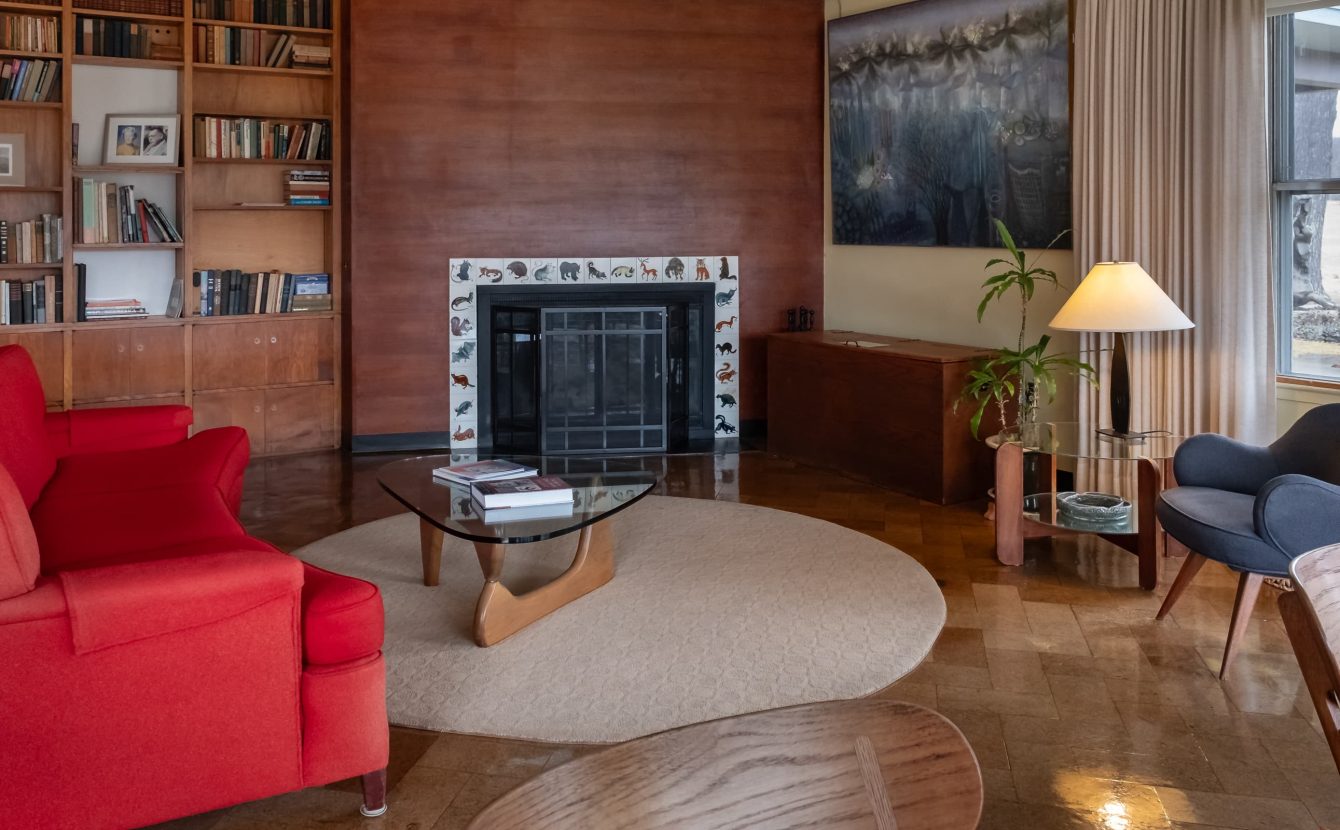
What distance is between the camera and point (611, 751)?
3.44 feet

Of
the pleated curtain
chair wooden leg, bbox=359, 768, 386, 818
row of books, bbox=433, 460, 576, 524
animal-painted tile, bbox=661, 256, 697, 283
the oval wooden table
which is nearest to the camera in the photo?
the oval wooden table

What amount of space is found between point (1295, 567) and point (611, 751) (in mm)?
1090

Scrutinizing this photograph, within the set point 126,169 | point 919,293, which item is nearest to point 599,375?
point 919,293

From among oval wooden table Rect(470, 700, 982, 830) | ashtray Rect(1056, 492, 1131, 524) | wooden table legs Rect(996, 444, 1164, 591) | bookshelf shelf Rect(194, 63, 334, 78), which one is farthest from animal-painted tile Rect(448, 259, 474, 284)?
oval wooden table Rect(470, 700, 982, 830)

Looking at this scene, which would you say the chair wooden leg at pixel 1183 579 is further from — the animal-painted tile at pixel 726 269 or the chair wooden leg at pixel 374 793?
the animal-painted tile at pixel 726 269

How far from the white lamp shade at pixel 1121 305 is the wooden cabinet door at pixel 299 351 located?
4.13 meters

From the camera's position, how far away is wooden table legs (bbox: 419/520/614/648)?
12.4ft

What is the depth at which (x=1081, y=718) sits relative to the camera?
324 cm

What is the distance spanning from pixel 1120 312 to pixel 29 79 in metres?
5.18

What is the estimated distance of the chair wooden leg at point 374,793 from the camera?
2715 mm

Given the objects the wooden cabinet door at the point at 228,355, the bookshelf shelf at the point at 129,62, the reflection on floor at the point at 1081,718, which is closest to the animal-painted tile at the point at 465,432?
the wooden cabinet door at the point at 228,355

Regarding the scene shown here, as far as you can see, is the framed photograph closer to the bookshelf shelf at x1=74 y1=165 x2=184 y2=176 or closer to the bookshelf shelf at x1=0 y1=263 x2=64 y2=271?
the bookshelf shelf at x1=74 y1=165 x2=184 y2=176

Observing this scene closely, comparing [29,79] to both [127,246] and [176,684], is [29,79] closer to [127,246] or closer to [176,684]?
[127,246]

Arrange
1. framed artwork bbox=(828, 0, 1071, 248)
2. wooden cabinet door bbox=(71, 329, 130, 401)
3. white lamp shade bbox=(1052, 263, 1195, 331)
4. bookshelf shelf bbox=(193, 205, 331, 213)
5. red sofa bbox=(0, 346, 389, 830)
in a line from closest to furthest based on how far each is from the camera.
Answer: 1. red sofa bbox=(0, 346, 389, 830)
2. white lamp shade bbox=(1052, 263, 1195, 331)
3. framed artwork bbox=(828, 0, 1071, 248)
4. wooden cabinet door bbox=(71, 329, 130, 401)
5. bookshelf shelf bbox=(193, 205, 331, 213)
